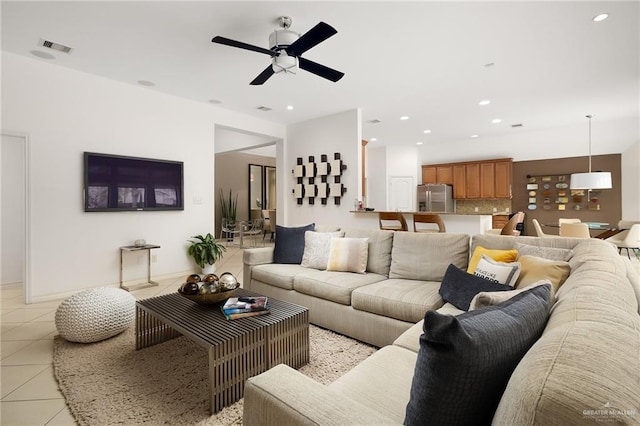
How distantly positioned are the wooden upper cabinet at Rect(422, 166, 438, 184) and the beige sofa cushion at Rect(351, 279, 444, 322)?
21.8 feet

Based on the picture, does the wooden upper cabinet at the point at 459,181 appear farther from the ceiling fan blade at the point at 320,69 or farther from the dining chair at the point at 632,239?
the ceiling fan blade at the point at 320,69

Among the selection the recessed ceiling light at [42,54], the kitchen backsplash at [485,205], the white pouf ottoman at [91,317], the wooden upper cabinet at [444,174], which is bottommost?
the white pouf ottoman at [91,317]

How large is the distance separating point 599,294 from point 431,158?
840 cm

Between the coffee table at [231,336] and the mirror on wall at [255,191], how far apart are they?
7903 millimetres

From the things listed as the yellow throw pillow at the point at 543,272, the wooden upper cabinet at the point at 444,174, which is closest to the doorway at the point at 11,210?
the yellow throw pillow at the point at 543,272

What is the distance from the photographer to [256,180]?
34.0ft

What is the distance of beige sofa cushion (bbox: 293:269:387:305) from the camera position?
2590 millimetres

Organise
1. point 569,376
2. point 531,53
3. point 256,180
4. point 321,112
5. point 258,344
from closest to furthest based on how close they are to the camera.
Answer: point 569,376, point 258,344, point 531,53, point 321,112, point 256,180

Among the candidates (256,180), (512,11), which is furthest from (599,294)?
(256,180)

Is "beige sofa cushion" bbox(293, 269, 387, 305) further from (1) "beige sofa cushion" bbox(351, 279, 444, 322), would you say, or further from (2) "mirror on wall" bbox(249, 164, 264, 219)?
(2) "mirror on wall" bbox(249, 164, 264, 219)

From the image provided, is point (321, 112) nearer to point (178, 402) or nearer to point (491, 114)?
point (491, 114)

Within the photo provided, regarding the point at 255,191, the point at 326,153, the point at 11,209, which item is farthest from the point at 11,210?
the point at 255,191

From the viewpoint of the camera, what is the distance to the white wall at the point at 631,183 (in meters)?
5.78

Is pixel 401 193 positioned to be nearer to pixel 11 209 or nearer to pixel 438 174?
pixel 438 174
